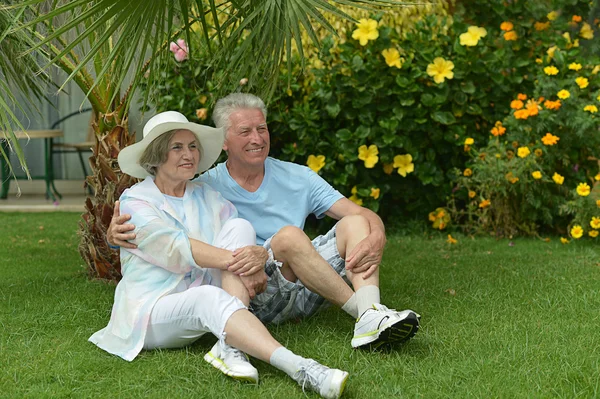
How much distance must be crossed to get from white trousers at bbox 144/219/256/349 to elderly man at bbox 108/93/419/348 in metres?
0.16

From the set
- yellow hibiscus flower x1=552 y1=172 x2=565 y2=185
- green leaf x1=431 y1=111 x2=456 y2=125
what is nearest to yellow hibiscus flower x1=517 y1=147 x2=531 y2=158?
yellow hibiscus flower x1=552 y1=172 x2=565 y2=185

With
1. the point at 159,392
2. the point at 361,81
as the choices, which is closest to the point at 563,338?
the point at 159,392

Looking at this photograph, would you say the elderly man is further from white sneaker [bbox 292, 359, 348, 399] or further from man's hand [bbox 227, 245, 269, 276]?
white sneaker [bbox 292, 359, 348, 399]

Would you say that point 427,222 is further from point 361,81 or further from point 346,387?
point 346,387

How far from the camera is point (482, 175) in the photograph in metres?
5.51

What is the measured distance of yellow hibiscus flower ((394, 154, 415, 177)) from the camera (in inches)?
226

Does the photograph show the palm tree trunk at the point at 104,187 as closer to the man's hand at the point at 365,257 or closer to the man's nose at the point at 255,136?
the man's nose at the point at 255,136

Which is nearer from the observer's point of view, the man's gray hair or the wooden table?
the man's gray hair

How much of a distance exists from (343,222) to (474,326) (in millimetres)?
694

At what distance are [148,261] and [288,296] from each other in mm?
610

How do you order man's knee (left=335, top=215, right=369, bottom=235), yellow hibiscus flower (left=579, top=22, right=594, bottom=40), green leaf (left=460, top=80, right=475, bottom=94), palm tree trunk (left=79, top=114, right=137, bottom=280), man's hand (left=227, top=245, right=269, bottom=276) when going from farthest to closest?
yellow hibiscus flower (left=579, top=22, right=594, bottom=40) < green leaf (left=460, top=80, right=475, bottom=94) < palm tree trunk (left=79, top=114, right=137, bottom=280) < man's knee (left=335, top=215, right=369, bottom=235) < man's hand (left=227, top=245, right=269, bottom=276)

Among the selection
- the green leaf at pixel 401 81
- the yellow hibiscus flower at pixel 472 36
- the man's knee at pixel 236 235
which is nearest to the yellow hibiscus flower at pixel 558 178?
the yellow hibiscus flower at pixel 472 36

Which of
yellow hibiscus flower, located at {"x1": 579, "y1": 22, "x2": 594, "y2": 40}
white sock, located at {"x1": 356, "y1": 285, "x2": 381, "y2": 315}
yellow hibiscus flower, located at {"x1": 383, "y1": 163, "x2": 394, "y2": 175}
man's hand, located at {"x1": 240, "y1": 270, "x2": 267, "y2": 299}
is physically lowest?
white sock, located at {"x1": 356, "y1": 285, "x2": 381, "y2": 315}

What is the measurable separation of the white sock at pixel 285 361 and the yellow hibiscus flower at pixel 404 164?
127 inches
